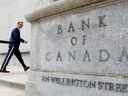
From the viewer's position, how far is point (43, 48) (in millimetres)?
5348

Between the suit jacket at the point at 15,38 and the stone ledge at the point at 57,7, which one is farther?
the suit jacket at the point at 15,38

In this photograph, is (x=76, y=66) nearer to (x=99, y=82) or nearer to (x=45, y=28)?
(x=99, y=82)

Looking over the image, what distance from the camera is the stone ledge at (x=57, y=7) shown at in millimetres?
4551

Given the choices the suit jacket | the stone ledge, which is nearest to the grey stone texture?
the stone ledge

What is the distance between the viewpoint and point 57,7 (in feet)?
16.3

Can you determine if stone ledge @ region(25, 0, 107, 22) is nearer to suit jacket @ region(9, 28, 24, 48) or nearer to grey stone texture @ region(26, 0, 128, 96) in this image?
grey stone texture @ region(26, 0, 128, 96)

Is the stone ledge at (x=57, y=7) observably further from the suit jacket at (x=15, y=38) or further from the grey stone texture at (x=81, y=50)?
the suit jacket at (x=15, y=38)

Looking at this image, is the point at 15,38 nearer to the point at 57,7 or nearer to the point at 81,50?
the point at 57,7

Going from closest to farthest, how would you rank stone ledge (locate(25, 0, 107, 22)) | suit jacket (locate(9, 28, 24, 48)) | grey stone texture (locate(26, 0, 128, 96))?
grey stone texture (locate(26, 0, 128, 96)) < stone ledge (locate(25, 0, 107, 22)) < suit jacket (locate(9, 28, 24, 48))

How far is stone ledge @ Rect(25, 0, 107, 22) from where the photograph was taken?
455 centimetres

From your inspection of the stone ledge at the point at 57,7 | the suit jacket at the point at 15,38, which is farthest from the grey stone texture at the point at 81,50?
the suit jacket at the point at 15,38

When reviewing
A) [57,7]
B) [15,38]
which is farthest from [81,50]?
[15,38]

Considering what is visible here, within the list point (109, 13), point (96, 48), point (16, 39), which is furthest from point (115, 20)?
point (16, 39)

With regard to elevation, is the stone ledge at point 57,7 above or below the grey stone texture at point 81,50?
above
